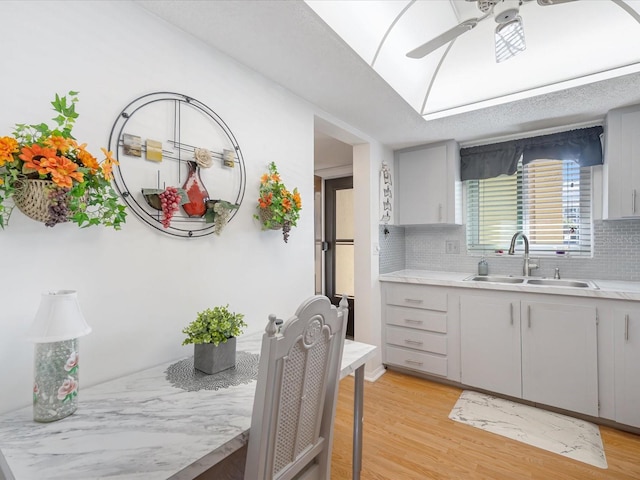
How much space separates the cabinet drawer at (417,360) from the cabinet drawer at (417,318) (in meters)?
0.25

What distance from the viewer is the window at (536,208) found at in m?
2.82

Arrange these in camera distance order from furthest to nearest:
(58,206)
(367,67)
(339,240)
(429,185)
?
(339,240), (429,185), (367,67), (58,206)

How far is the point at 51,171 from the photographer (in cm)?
93

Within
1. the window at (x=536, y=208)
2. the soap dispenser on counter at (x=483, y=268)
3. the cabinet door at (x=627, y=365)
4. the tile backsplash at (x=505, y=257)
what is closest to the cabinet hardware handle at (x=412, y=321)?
the tile backsplash at (x=505, y=257)

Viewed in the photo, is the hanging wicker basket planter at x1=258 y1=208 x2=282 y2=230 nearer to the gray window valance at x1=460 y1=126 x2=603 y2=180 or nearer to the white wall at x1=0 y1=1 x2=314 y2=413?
the white wall at x1=0 y1=1 x2=314 y2=413

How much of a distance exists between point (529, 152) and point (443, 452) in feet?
8.50

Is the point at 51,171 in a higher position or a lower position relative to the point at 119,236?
higher

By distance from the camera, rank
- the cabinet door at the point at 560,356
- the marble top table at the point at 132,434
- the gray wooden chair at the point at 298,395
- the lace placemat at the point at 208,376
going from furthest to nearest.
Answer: the cabinet door at the point at 560,356
the lace placemat at the point at 208,376
the gray wooden chair at the point at 298,395
the marble top table at the point at 132,434

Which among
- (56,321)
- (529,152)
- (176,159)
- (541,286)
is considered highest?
(529,152)

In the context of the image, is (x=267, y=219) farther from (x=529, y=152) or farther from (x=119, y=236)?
(x=529, y=152)

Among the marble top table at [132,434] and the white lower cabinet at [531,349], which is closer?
the marble top table at [132,434]

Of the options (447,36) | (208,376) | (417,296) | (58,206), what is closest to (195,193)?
(58,206)

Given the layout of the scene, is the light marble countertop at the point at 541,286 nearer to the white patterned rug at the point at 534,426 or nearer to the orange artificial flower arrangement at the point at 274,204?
the white patterned rug at the point at 534,426

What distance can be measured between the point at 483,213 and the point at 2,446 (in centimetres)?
362
